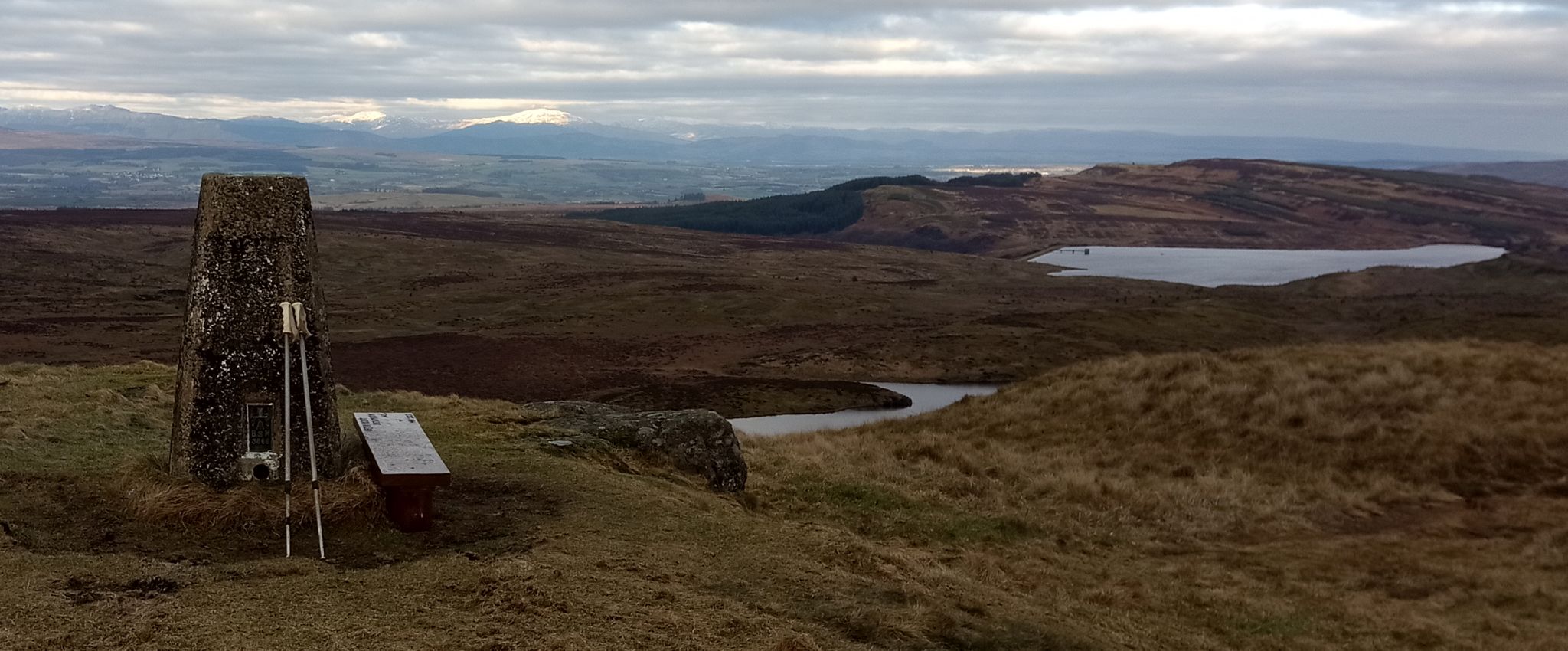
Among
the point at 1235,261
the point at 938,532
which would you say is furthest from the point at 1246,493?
the point at 1235,261

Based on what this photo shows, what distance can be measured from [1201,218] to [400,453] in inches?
6709

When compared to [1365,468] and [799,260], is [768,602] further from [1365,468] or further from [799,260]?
[799,260]

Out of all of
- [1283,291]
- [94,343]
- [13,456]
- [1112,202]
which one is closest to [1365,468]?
[13,456]

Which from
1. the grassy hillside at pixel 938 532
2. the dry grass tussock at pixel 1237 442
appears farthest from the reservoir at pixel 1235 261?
the grassy hillside at pixel 938 532

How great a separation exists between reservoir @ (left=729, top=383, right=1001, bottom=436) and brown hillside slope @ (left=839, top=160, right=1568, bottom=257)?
9172 cm

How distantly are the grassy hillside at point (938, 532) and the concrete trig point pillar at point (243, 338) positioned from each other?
0.82m

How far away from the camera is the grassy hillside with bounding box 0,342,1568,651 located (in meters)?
9.44

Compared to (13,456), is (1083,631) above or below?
below

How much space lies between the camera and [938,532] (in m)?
17.0

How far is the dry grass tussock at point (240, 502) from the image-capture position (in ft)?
36.7

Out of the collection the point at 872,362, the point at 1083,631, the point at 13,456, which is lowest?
the point at 872,362

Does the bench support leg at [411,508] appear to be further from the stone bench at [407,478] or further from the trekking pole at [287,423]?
the trekking pole at [287,423]

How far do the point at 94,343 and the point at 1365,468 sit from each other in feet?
173

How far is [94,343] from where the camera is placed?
53281 millimetres
